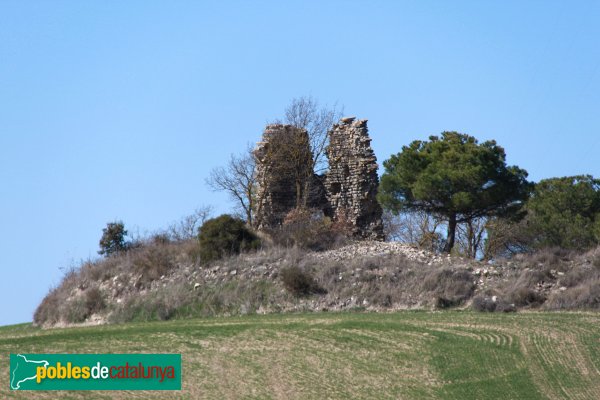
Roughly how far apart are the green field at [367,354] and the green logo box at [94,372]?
1.33ft

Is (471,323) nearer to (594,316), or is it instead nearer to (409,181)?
(594,316)

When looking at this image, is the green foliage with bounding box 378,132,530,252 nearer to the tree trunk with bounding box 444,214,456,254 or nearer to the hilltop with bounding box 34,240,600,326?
the tree trunk with bounding box 444,214,456,254

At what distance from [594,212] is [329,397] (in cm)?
3280

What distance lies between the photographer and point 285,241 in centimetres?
4172

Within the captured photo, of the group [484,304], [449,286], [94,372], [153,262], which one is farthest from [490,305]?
[94,372]

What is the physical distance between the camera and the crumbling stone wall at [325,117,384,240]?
149ft

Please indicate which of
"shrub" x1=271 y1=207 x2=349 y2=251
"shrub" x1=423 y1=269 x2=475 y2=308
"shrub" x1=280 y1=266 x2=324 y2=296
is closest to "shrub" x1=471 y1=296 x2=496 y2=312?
"shrub" x1=423 y1=269 x2=475 y2=308

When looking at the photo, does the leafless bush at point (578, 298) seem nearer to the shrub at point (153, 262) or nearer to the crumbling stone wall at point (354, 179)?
the crumbling stone wall at point (354, 179)

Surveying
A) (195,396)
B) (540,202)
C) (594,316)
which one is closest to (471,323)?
(594,316)

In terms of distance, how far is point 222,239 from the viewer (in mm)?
40094

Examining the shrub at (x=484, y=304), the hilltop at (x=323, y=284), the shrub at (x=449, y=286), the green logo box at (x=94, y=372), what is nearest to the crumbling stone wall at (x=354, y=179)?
the hilltop at (x=323, y=284)

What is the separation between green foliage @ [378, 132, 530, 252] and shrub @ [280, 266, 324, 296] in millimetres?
6921

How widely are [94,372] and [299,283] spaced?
48.1 ft

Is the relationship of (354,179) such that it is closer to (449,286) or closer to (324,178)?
(324,178)
